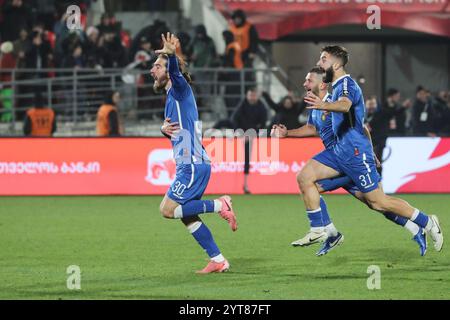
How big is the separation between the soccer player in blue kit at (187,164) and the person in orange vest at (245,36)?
14546mm

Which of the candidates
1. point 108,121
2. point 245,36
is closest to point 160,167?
point 108,121

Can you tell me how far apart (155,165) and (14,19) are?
243 inches

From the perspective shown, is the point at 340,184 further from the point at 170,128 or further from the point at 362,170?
the point at 170,128

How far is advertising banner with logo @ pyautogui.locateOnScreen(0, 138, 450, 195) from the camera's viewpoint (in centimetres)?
2134

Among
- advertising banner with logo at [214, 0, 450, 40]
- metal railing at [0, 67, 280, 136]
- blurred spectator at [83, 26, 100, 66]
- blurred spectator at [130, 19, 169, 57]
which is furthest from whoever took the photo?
advertising banner with logo at [214, 0, 450, 40]

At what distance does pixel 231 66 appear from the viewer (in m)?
25.5

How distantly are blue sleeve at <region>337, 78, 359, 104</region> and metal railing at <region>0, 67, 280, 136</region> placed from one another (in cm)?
1282

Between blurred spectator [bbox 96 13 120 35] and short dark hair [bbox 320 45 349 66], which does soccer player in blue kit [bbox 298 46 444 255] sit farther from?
blurred spectator [bbox 96 13 120 35]

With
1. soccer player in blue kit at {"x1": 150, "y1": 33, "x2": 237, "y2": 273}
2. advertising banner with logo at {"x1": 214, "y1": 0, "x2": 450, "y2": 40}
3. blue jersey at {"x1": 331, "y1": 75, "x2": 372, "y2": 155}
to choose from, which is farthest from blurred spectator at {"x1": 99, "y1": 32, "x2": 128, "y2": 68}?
soccer player in blue kit at {"x1": 150, "y1": 33, "x2": 237, "y2": 273}

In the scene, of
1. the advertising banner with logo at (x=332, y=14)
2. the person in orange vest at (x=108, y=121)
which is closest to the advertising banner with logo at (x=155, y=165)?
the person in orange vest at (x=108, y=121)

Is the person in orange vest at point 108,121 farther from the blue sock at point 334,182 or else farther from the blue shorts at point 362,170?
the blue shorts at point 362,170
